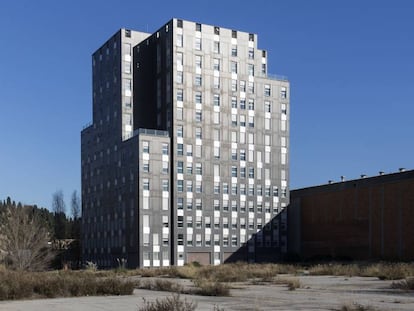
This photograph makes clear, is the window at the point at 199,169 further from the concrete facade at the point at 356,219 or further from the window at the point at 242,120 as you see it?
the concrete facade at the point at 356,219

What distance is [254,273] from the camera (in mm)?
53125

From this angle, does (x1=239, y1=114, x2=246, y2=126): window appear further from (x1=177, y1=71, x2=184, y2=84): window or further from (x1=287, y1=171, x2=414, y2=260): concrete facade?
(x1=287, y1=171, x2=414, y2=260): concrete facade

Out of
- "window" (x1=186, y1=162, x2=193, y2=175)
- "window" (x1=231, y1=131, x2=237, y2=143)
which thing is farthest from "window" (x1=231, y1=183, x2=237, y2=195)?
"window" (x1=186, y1=162, x2=193, y2=175)

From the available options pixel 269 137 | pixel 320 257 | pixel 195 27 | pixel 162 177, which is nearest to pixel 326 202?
pixel 320 257

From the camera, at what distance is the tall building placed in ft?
317

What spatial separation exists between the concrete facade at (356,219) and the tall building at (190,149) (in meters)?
4.23

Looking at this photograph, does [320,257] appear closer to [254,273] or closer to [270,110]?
[270,110]

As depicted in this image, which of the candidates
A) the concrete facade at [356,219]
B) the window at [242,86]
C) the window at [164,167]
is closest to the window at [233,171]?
the concrete facade at [356,219]

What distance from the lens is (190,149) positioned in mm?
99438

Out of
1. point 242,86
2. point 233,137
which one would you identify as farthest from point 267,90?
point 233,137

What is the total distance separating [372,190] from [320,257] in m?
Result: 15.8

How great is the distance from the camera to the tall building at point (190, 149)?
96688mm

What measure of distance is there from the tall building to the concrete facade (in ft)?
13.9

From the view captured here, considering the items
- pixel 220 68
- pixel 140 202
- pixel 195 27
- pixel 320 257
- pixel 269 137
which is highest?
pixel 195 27
